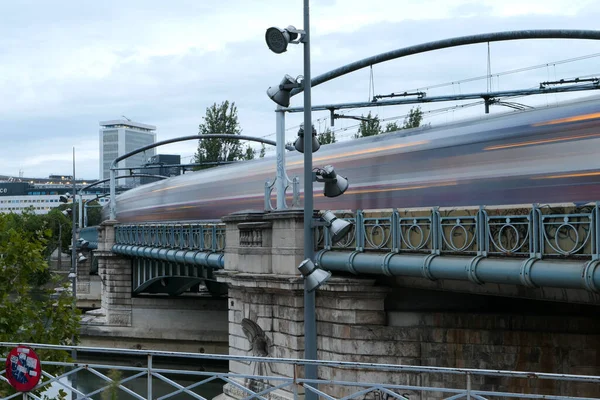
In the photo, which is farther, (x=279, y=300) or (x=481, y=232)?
(x=279, y=300)

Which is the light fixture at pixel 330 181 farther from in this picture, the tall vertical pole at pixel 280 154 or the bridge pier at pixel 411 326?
the tall vertical pole at pixel 280 154

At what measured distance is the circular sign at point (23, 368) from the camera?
11648 millimetres

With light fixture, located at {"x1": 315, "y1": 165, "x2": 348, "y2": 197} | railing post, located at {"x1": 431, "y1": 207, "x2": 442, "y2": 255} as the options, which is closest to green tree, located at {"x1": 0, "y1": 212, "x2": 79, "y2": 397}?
light fixture, located at {"x1": 315, "y1": 165, "x2": 348, "y2": 197}

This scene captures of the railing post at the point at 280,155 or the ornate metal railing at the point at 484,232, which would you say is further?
the railing post at the point at 280,155

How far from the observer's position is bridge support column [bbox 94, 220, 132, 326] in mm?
53438

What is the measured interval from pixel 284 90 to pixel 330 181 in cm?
212

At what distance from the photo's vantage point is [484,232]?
16.2 m

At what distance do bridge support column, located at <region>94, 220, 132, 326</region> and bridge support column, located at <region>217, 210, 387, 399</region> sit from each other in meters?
29.5

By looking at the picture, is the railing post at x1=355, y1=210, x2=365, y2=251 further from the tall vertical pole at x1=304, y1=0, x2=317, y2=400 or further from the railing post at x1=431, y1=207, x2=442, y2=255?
the tall vertical pole at x1=304, y1=0, x2=317, y2=400

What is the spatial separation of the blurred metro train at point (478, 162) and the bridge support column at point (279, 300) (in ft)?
8.63

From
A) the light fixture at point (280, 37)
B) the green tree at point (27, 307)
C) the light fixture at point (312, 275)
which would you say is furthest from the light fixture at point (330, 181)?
the green tree at point (27, 307)

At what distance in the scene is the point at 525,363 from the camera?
19.1 metres

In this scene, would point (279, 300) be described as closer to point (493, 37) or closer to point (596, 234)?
point (493, 37)

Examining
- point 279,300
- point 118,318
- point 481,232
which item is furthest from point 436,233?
point 118,318
